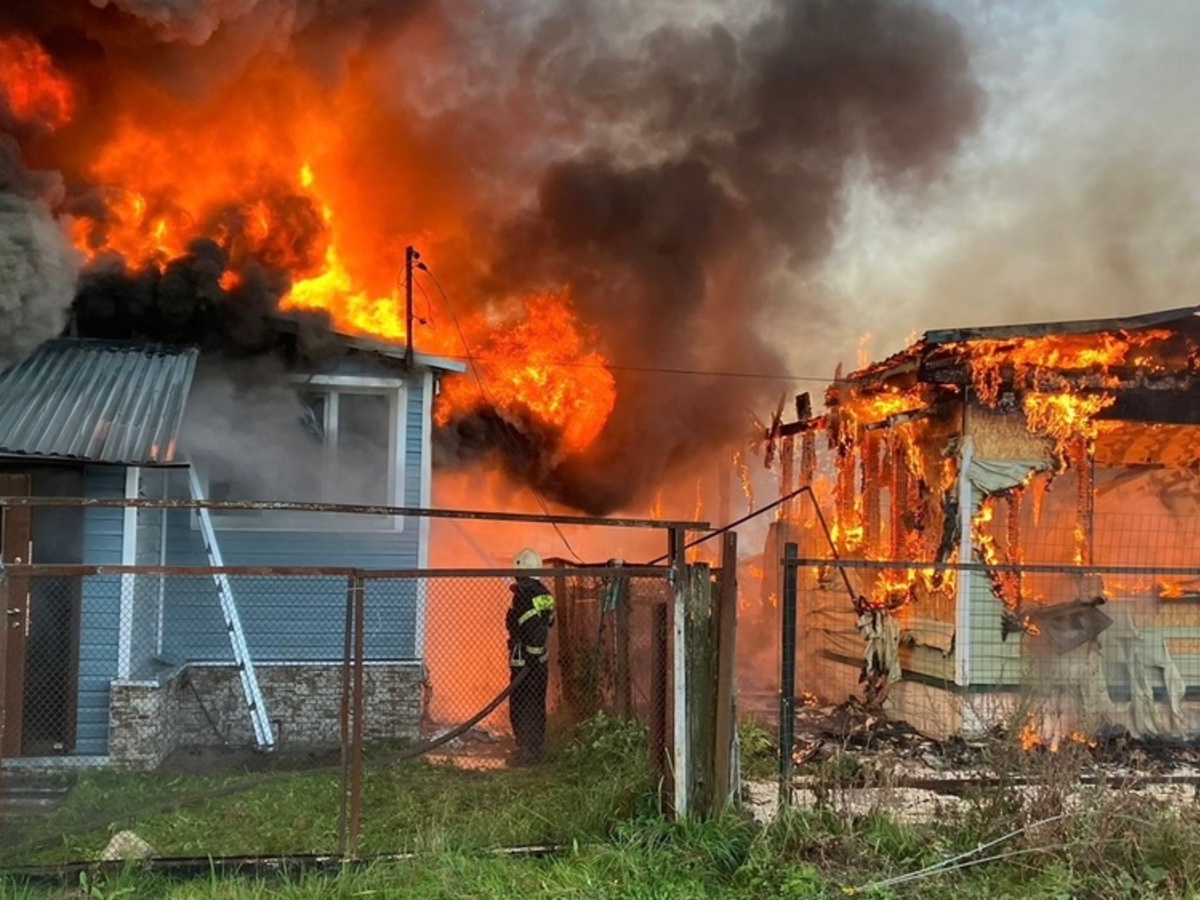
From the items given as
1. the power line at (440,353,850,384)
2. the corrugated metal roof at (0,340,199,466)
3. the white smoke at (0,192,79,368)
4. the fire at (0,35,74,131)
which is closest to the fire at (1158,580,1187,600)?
the power line at (440,353,850,384)

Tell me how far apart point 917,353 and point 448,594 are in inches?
206

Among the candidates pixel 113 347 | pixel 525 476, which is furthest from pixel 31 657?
pixel 525 476

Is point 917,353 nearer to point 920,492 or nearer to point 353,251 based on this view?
point 920,492

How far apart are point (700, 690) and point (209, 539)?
4995 millimetres

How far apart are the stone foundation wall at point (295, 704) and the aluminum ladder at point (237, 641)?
17 centimetres

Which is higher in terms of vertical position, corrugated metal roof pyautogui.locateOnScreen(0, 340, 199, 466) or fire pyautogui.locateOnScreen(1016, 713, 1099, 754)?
corrugated metal roof pyautogui.locateOnScreen(0, 340, 199, 466)

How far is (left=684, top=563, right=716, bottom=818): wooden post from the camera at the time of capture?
16.2ft

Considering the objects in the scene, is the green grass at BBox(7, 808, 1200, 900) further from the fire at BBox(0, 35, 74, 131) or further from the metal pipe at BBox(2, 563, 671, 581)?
the fire at BBox(0, 35, 74, 131)

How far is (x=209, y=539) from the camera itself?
805 cm

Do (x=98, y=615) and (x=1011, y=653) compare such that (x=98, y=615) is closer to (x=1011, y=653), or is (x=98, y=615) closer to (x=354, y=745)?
(x=354, y=745)

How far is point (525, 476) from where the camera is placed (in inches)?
532

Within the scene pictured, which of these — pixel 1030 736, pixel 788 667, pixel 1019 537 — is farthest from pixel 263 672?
pixel 1019 537

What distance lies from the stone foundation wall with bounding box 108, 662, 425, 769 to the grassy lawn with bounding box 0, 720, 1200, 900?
8.80 feet

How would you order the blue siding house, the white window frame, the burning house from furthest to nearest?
the white window frame, the burning house, the blue siding house
